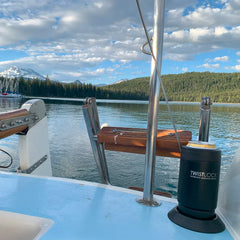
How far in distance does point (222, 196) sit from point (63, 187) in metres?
0.85

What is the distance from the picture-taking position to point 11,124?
5.37 ft

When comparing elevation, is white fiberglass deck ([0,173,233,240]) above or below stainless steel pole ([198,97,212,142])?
below

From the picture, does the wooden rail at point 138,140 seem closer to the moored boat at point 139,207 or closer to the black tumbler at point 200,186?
the moored boat at point 139,207

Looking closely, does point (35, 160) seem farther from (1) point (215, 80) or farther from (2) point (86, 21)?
(1) point (215, 80)

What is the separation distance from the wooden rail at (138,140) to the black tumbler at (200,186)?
0.56 metres

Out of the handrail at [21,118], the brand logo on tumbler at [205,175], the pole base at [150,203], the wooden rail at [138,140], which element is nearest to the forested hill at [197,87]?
the wooden rail at [138,140]

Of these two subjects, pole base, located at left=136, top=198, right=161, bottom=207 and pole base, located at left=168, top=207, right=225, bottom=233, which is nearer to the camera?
pole base, located at left=168, top=207, right=225, bottom=233

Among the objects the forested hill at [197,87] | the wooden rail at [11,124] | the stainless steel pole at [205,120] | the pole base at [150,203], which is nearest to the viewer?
the pole base at [150,203]

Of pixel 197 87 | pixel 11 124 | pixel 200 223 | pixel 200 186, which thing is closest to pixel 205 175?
pixel 200 186

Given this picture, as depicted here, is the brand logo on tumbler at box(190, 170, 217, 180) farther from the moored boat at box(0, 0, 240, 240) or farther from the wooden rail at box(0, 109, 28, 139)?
the wooden rail at box(0, 109, 28, 139)

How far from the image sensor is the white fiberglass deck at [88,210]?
0.90m

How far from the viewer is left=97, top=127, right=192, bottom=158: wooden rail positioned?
1.56m

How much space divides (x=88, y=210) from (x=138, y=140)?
0.68m

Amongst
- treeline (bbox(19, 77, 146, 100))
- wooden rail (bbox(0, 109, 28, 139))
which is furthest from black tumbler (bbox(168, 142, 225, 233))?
treeline (bbox(19, 77, 146, 100))
